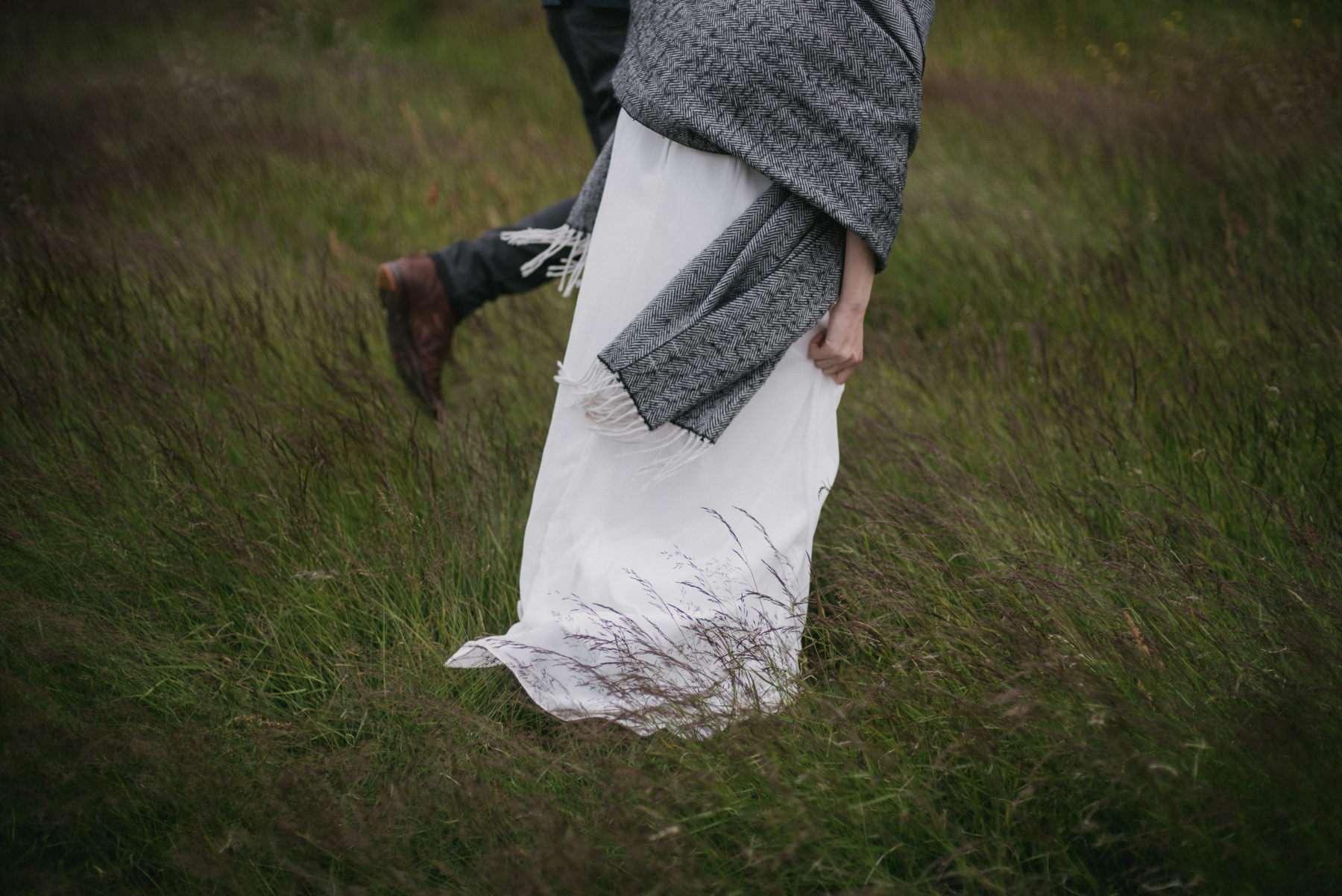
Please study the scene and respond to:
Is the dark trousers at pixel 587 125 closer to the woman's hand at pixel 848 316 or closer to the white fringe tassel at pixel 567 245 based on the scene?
the white fringe tassel at pixel 567 245

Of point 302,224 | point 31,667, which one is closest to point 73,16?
point 302,224

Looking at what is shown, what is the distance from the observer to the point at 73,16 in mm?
8180

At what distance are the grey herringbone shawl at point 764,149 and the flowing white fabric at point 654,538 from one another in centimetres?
10

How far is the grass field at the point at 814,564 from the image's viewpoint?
49.2 inches

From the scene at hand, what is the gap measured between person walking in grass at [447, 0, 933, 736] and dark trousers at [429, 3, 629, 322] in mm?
212

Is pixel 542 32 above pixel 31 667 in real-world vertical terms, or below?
above

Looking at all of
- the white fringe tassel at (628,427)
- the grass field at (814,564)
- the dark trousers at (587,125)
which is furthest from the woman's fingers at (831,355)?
the dark trousers at (587,125)

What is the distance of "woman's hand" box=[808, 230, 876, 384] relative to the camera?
1.46 meters

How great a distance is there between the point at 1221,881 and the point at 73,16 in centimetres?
1108

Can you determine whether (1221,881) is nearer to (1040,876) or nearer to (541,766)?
(1040,876)

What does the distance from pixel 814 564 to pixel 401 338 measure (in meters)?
1.48

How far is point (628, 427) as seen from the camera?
1.50 m

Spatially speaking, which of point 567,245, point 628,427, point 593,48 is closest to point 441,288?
point 567,245

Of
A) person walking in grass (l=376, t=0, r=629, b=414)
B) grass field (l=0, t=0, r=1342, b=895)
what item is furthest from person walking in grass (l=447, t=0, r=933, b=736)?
person walking in grass (l=376, t=0, r=629, b=414)
